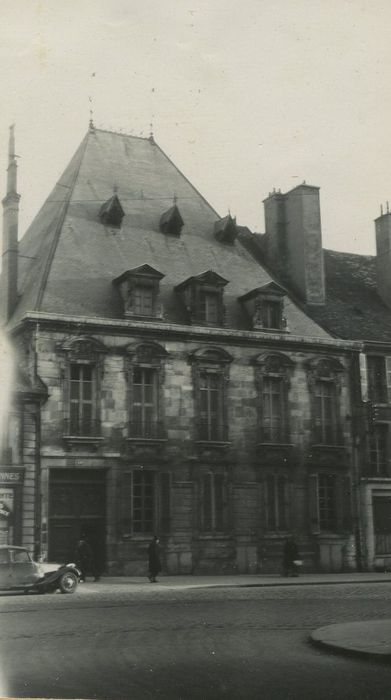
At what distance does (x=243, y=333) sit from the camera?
99.8ft

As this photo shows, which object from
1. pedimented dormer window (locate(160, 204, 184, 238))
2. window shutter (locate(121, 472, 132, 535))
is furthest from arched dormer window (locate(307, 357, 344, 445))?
window shutter (locate(121, 472, 132, 535))

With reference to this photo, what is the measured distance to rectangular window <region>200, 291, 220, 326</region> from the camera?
30.5 m

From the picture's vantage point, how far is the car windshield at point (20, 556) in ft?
67.5

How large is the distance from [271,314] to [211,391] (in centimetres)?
363

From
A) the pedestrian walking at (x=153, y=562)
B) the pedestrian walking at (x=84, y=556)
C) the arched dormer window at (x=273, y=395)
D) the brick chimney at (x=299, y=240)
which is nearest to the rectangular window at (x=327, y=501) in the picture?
the arched dormer window at (x=273, y=395)

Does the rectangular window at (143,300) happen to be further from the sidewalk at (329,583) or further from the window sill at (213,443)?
the sidewalk at (329,583)

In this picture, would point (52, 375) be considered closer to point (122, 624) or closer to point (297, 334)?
point (297, 334)

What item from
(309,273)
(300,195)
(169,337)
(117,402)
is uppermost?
(300,195)

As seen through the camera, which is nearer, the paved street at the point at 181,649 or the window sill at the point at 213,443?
the paved street at the point at 181,649

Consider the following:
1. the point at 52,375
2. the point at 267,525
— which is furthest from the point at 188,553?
the point at 52,375

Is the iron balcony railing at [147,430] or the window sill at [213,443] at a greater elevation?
the iron balcony railing at [147,430]

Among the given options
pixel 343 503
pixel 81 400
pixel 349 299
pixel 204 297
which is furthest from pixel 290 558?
pixel 349 299

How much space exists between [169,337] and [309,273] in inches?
301

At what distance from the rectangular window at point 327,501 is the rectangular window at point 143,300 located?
7.98 m
